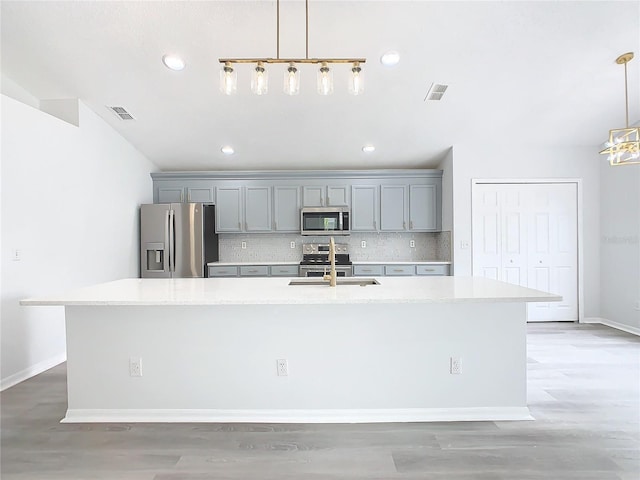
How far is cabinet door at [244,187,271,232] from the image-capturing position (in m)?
5.70

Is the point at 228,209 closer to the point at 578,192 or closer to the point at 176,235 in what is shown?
the point at 176,235

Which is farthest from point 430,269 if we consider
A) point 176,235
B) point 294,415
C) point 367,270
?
point 176,235

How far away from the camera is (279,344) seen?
262 centimetres

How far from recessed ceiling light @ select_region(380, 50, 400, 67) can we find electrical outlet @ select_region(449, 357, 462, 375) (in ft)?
8.36

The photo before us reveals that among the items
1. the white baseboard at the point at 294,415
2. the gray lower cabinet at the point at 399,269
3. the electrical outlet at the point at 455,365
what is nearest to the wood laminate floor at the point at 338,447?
the white baseboard at the point at 294,415

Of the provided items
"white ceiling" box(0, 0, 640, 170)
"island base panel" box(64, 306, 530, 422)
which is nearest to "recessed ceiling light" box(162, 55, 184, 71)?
"white ceiling" box(0, 0, 640, 170)

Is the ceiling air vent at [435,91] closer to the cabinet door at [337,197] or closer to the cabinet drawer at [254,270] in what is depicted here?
the cabinet door at [337,197]

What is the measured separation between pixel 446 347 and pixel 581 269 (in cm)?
383

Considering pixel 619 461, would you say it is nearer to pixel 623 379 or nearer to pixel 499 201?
pixel 623 379

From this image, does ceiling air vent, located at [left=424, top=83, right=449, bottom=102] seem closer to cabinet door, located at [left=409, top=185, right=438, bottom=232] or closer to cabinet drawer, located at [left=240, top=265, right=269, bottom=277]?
cabinet door, located at [left=409, top=185, right=438, bottom=232]

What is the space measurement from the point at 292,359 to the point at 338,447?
609 millimetres

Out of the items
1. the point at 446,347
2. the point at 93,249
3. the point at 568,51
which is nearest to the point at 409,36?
the point at 568,51

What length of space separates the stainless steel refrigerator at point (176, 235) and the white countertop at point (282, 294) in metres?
2.22

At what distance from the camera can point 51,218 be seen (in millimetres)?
3732
